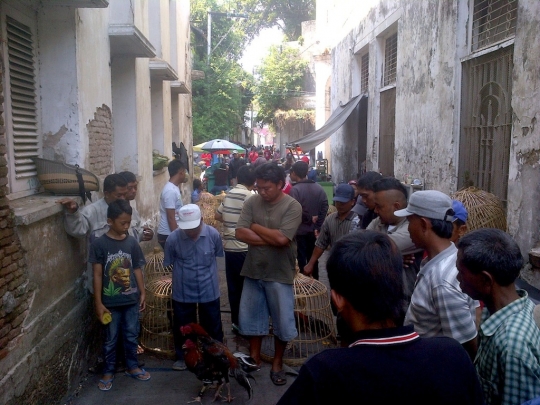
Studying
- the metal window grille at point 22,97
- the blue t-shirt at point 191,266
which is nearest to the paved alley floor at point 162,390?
the blue t-shirt at point 191,266

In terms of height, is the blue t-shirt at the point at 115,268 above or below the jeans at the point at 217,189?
above

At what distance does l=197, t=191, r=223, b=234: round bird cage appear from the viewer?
10.4 metres

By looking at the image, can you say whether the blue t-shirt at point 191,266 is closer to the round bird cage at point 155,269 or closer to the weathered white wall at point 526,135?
the round bird cage at point 155,269

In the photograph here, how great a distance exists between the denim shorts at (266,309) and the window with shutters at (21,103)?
2188mm

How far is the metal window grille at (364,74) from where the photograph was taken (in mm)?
13195

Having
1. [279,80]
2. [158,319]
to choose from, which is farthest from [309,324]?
[279,80]

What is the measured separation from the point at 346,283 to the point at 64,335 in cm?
336

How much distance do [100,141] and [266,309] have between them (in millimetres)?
2780

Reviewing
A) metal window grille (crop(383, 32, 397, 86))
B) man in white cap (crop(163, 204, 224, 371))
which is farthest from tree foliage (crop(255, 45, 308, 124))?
man in white cap (crop(163, 204, 224, 371))

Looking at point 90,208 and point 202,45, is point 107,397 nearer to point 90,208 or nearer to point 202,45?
point 90,208

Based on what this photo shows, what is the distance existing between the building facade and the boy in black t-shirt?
0.97 feet

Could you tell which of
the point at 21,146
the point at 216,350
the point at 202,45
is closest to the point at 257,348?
the point at 216,350

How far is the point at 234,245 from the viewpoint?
536 cm

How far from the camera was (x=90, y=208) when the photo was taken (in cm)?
462
